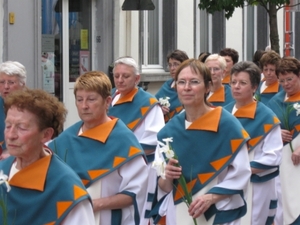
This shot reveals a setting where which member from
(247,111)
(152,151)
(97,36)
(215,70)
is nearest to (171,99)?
(215,70)

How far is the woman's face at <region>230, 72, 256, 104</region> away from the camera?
7.79 m

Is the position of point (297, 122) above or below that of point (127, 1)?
below

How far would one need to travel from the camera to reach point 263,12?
21719 mm

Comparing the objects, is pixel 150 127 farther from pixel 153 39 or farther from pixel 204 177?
pixel 153 39

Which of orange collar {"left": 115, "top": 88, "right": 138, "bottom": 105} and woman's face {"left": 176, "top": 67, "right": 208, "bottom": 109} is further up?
woman's face {"left": 176, "top": 67, "right": 208, "bottom": 109}

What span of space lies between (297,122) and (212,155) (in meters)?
3.16

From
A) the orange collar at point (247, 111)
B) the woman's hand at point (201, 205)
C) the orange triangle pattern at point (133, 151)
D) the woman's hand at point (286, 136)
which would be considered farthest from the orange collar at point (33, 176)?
the woman's hand at point (286, 136)

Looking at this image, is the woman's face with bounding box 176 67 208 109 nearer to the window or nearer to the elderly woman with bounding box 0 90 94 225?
the elderly woman with bounding box 0 90 94 225

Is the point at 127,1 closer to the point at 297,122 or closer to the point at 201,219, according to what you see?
the point at 297,122

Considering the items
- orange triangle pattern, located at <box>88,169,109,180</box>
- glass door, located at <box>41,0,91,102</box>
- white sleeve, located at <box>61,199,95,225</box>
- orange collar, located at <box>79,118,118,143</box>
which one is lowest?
white sleeve, located at <box>61,199,95,225</box>

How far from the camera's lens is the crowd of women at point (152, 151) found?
14.4 ft

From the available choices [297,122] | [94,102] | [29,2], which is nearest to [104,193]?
[94,102]

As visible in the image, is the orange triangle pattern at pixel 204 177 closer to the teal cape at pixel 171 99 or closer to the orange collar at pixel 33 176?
the orange collar at pixel 33 176

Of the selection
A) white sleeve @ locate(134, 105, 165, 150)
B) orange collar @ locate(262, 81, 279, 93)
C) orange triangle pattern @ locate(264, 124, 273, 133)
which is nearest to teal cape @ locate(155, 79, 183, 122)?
orange collar @ locate(262, 81, 279, 93)
